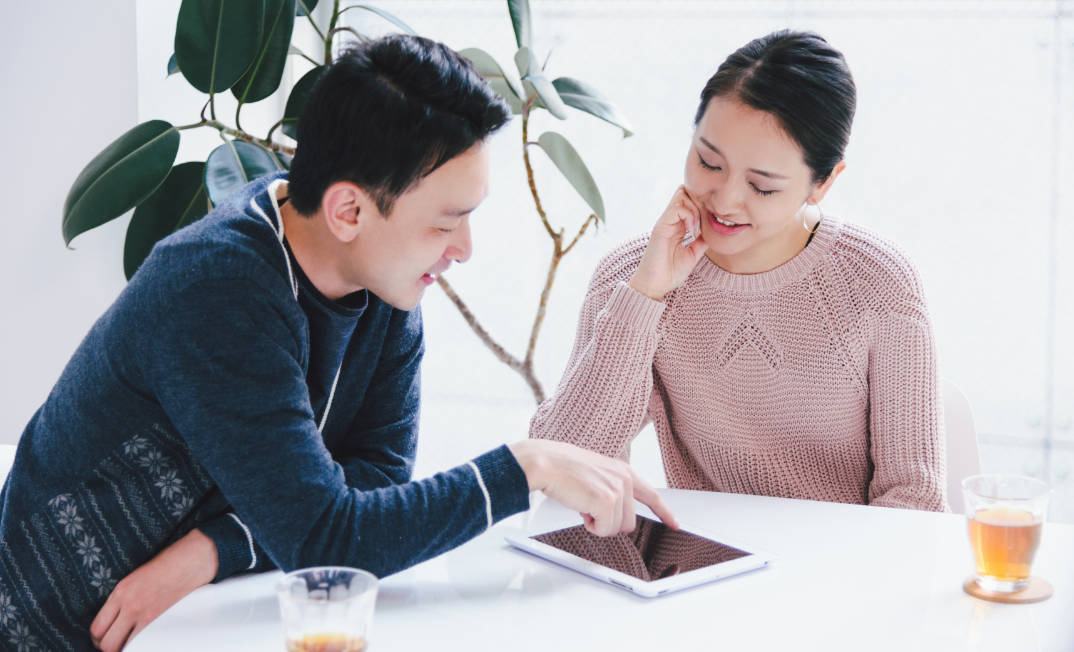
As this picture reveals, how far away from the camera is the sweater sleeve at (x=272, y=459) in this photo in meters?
0.91

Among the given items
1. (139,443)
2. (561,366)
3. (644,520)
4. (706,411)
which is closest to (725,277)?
(706,411)

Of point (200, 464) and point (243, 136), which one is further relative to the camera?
point (243, 136)

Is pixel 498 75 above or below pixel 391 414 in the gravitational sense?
above

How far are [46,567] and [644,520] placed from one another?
697mm

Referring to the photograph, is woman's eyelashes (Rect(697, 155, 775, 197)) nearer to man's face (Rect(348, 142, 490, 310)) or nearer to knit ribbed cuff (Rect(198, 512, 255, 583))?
man's face (Rect(348, 142, 490, 310))

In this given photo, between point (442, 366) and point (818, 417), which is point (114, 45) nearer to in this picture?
point (442, 366)

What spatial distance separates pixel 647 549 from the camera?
3.37 ft

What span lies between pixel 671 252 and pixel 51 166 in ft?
5.52

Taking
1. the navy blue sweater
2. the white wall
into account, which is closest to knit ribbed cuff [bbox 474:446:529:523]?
the navy blue sweater

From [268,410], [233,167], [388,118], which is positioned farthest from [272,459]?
[233,167]

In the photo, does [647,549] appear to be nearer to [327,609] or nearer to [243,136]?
[327,609]

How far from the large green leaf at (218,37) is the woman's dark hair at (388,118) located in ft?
2.75

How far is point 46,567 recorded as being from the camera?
1.02m

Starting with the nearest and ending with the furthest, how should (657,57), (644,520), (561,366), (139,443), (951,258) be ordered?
(139,443), (644,520), (951,258), (657,57), (561,366)
